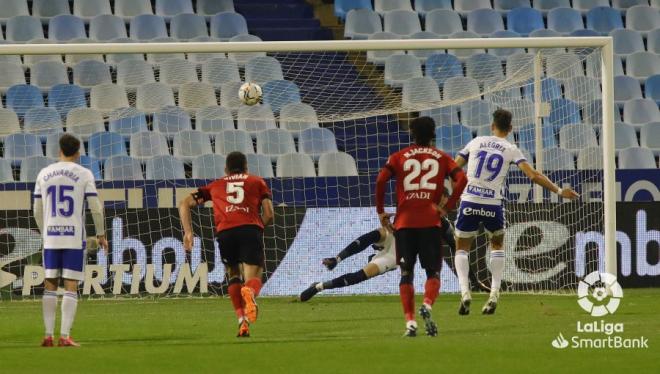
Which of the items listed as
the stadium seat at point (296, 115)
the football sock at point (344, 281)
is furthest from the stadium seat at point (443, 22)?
the football sock at point (344, 281)

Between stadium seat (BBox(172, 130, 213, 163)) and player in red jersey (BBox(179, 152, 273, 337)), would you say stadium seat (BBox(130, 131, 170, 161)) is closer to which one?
stadium seat (BBox(172, 130, 213, 163))

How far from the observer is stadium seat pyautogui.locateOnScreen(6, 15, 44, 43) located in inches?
858

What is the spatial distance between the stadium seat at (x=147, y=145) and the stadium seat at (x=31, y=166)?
1220 millimetres

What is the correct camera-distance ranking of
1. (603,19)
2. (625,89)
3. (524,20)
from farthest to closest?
(603,19) < (524,20) < (625,89)

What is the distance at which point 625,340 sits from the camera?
34.2 feet

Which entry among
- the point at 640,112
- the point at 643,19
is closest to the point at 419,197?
the point at 640,112

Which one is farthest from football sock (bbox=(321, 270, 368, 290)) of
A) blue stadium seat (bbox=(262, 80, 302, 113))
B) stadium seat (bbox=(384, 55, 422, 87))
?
stadium seat (bbox=(384, 55, 422, 87))

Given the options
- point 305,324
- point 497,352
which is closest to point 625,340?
point 497,352

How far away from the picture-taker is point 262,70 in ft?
67.8

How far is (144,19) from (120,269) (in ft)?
20.5

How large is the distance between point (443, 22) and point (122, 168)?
24.9ft

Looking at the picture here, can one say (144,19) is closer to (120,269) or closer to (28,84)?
(28,84)

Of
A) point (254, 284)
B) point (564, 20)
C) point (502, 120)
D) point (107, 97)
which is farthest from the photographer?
point (564, 20)

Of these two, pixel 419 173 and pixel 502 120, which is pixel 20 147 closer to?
pixel 502 120
